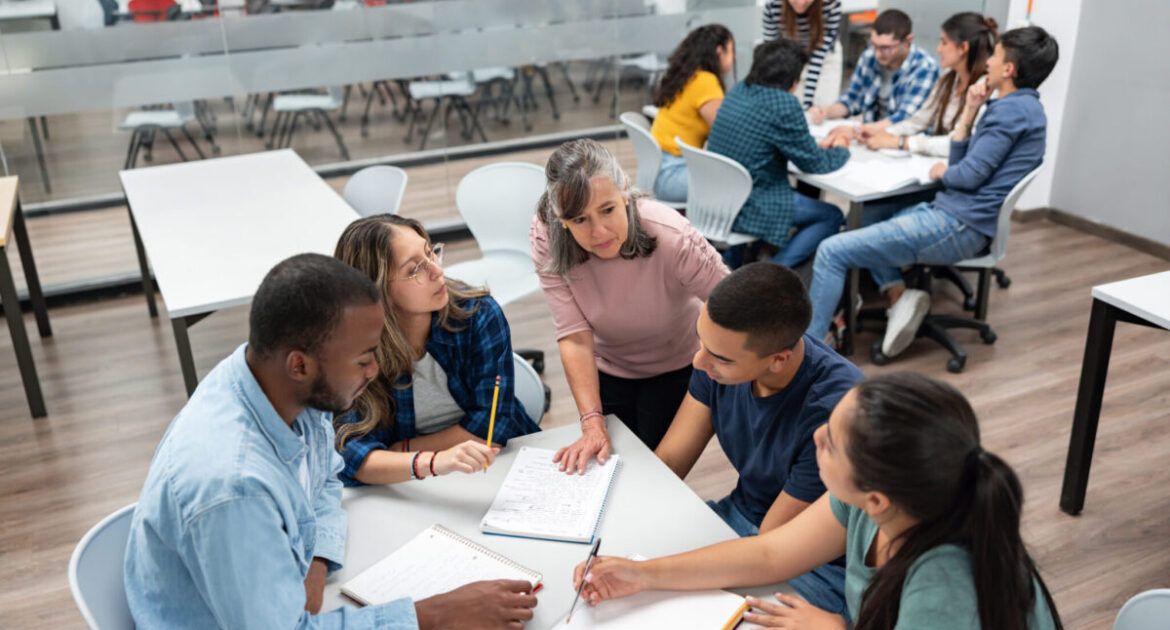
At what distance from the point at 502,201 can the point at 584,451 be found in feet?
6.74

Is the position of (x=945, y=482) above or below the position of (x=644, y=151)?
above

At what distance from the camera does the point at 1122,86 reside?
16.7 ft

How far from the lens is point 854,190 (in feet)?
13.0

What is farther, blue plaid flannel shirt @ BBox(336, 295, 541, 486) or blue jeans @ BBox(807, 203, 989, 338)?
blue jeans @ BBox(807, 203, 989, 338)

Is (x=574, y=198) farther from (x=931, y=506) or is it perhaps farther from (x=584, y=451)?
(x=931, y=506)

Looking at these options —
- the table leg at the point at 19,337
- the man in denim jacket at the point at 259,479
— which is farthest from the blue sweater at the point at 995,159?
the table leg at the point at 19,337

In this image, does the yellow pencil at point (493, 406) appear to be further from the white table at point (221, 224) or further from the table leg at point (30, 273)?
the table leg at point (30, 273)

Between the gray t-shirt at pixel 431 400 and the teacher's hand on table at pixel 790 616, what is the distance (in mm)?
950

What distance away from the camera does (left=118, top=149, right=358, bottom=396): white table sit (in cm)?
303

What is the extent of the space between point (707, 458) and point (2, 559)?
2273 millimetres

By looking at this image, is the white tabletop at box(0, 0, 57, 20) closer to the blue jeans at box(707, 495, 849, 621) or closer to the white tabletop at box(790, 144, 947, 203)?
the white tabletop at box(790, 144, 947, 203)

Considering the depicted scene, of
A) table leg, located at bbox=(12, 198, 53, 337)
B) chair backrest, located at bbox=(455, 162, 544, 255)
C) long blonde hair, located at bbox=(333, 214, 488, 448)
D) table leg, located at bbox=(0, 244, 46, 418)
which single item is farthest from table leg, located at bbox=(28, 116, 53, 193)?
long blonde hair, located at bbox=(333, 214, 488, 448)

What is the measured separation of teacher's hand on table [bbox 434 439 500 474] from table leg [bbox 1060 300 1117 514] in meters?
1.89

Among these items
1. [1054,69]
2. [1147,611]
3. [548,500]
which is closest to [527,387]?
[548,500]
